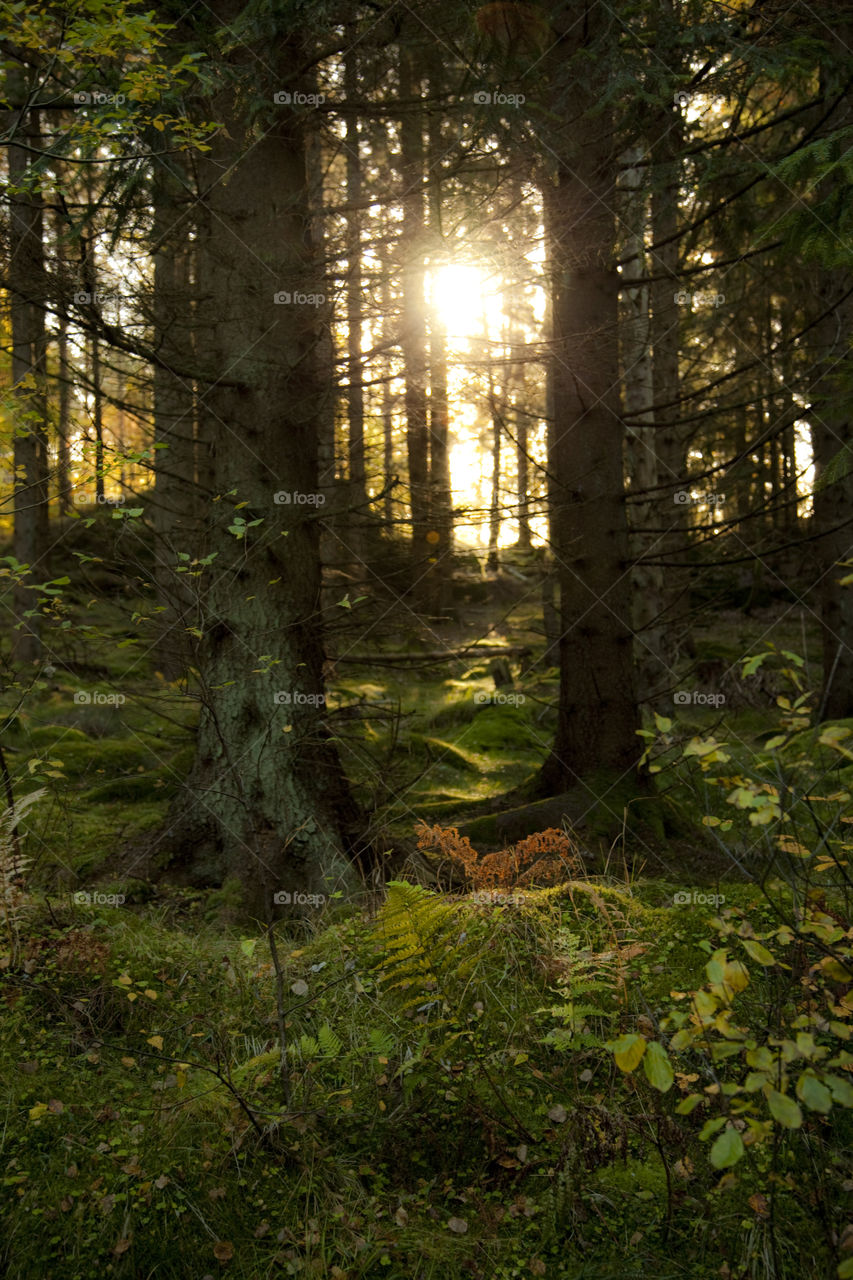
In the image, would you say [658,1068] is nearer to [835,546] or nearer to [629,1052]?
[629,1052]

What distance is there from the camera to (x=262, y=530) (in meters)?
5.79

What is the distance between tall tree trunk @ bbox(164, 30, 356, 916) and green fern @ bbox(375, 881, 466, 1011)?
7.05 ft

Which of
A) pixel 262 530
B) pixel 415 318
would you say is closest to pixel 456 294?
pixel 415 318

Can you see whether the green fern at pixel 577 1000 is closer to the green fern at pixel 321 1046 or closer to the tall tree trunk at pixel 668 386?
the green fern at pixel 321 1046

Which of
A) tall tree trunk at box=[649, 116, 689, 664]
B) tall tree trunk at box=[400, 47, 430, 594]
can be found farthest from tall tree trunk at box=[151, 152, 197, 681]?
tall tree trunk at box=[649, 116, 689, 664]

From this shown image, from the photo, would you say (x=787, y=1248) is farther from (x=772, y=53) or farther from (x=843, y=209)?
(x=772, y=53)

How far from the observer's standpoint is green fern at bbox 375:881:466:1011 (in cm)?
→ 334

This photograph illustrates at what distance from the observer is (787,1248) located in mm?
→ 2477

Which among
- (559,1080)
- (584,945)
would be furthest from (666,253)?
(559,1080)

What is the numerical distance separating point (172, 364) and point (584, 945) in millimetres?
4300

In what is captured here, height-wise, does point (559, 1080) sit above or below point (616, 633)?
below

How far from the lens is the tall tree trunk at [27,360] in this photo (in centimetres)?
449

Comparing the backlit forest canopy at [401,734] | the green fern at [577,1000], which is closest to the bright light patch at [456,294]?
the backlit forest canopy at [401,734]

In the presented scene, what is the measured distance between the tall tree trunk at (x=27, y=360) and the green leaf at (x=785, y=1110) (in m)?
3.04
